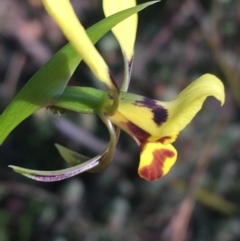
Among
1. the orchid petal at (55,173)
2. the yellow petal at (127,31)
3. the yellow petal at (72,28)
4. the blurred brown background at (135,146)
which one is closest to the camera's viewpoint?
the yellow petal at (72,28)

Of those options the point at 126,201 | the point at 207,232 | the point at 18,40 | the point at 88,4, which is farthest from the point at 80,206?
the point at 88,4

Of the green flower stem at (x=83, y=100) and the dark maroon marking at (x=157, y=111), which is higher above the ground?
the green flower stem at (x=83, y=100)

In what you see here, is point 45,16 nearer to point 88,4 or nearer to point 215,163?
point 88,4

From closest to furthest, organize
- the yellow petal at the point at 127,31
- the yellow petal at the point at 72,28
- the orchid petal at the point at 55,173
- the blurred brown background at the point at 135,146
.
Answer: the yellow petal at the point at 72,28, the orchid petal at the point at 55,173, the yellow petal at the point at 127,31, the blurred brown background at the point at 135,146

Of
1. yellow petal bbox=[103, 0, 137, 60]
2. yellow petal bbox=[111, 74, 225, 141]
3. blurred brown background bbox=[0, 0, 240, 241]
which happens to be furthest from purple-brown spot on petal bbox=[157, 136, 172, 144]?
blurred brown background bbox=[0, 0, 240, 241]

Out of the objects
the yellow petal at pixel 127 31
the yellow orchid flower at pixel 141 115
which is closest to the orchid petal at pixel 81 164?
the yellow orchid flower at pixel 141 115

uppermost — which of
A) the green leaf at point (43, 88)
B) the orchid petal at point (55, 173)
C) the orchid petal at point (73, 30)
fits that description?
the orchid petal at point (73, 30)

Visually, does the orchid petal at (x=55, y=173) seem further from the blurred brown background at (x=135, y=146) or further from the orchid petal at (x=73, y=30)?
the blurred brown background at (x=135, y=146)

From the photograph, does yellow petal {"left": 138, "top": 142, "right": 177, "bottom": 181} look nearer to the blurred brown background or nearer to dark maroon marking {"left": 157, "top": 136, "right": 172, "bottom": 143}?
dark maroon marking {"left": 157, "top": 136, "right": 172, "bottom": 143}

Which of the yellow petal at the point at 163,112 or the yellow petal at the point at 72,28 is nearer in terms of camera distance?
the yellow petal at the point at 72,28
